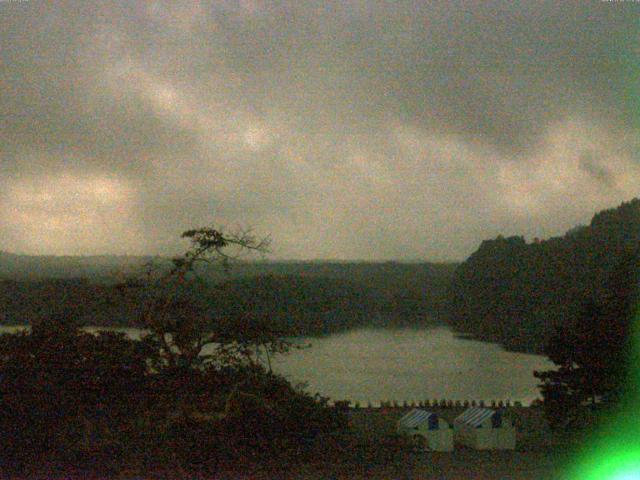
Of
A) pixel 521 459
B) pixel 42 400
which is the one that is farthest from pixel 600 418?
pixel 42 400

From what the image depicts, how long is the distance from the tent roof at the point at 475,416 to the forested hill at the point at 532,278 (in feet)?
67.2

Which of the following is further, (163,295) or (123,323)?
(123,323)

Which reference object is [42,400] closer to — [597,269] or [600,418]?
[600,418]

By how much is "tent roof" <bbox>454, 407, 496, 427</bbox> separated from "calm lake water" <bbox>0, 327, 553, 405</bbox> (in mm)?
4103

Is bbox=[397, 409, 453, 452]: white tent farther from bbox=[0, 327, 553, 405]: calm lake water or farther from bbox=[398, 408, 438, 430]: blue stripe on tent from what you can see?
bbox=[0, 327, 553, 405]: calm lake water

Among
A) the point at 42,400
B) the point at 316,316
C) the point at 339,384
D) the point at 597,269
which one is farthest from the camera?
the point at 597,269

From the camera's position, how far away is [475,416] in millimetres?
10984

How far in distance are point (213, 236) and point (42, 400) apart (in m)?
2.26

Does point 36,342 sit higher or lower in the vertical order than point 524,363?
higher

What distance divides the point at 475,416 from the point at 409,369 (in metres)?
14.8

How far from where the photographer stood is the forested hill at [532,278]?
3475 cm

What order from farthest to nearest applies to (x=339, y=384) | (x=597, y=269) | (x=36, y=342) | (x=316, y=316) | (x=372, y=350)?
(x=597, y=269)
(x=372, y=350)
(x=316, y=316)
(x=339, y=384)
(x=36, y=342)

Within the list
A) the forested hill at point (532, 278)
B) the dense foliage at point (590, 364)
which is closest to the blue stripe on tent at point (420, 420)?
the dense foliage at point (590, 364)

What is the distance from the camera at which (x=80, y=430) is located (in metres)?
7.04
